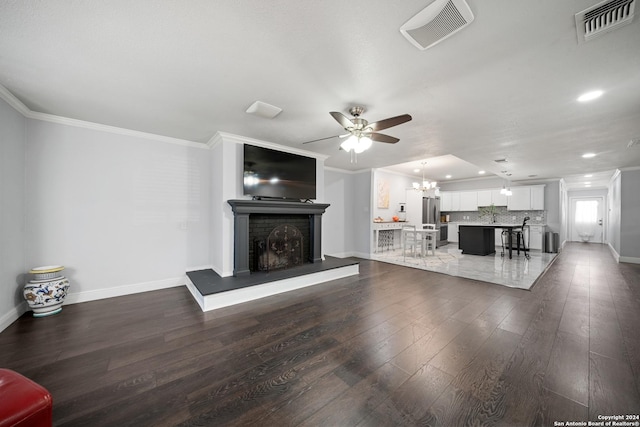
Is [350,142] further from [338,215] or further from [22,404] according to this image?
[338,215]

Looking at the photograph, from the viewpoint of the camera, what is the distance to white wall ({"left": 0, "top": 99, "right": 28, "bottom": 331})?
252 centimetres

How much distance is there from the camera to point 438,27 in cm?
162

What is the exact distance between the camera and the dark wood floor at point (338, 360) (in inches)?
57.4

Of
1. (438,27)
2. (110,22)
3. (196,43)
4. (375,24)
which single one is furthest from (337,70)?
(110,22)

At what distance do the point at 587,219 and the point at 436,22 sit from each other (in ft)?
48.5

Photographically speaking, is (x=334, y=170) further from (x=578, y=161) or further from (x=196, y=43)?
(x=578, y=161)

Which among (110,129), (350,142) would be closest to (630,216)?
(350,142)

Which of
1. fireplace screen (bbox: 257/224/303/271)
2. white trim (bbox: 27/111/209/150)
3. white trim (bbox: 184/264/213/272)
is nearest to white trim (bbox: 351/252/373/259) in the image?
fireplace screen (bbox: 257/224/303/271)

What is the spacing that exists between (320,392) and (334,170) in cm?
546

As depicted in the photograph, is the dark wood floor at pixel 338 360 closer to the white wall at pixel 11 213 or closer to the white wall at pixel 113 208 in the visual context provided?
the white wall at pixel 11 213

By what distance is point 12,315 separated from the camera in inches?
105

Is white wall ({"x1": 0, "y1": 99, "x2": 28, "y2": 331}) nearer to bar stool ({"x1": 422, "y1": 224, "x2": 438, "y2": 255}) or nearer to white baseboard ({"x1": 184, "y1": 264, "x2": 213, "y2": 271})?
white baseboard ({"x1": 184, "y1": 264, "x2": 213, "y2": 271})

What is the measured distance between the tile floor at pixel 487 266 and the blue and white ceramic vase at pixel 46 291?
231 inches

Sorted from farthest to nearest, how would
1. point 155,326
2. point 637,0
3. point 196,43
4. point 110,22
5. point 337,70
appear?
point 155,326
point 337,70
point 196,43
point 110,22
point 637,0
